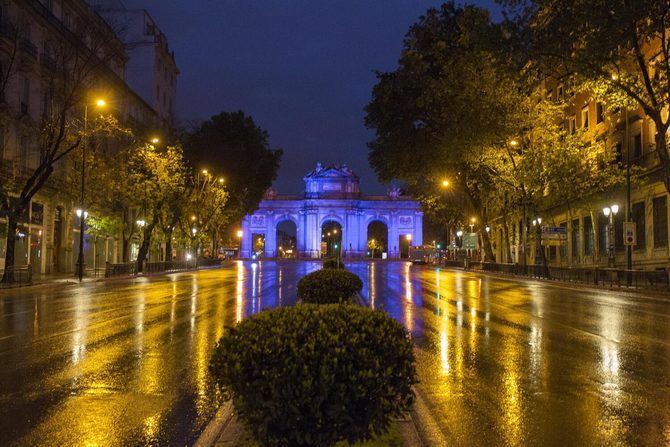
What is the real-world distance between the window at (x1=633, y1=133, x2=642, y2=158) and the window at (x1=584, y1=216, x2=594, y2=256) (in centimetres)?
964

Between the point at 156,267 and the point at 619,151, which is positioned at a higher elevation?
the point at 619,151

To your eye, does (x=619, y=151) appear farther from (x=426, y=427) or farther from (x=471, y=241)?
(x=426, y=427)

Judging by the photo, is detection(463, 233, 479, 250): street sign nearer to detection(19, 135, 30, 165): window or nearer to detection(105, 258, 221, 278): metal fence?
detection(105, 258, 221, 278): metal fence

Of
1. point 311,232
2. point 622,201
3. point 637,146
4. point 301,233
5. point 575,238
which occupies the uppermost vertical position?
point 637,146

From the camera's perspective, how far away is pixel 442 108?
43375mm

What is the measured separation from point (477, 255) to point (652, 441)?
77.5 metres

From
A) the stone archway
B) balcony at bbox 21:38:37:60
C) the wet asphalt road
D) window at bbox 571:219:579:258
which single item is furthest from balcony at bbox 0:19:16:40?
the stone archway

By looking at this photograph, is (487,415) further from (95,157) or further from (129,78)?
(129,78)

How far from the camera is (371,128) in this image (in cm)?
4794

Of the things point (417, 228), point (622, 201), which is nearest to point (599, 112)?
point (622, 201)

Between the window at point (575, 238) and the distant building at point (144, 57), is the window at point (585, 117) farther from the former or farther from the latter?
the distant building at point (144, 57)

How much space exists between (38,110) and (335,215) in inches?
3629

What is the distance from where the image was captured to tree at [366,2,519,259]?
126ft

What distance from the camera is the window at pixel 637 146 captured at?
40094mm
